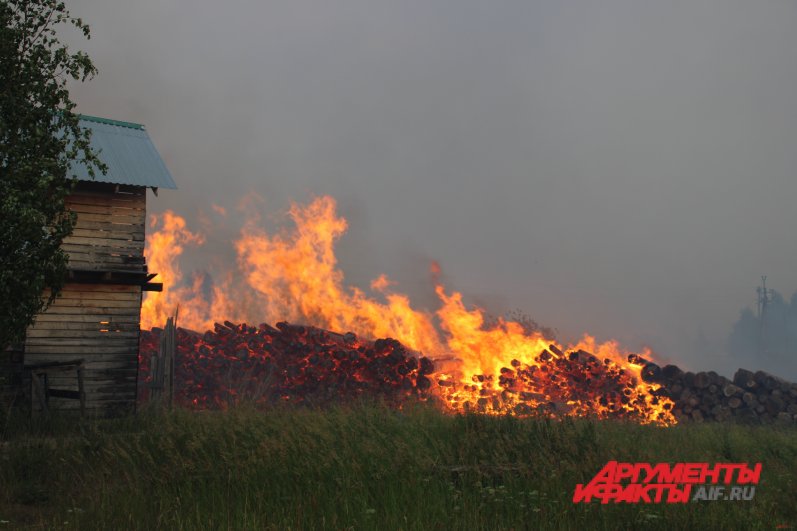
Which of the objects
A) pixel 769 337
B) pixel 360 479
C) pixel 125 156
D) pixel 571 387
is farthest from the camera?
pixel 769 337

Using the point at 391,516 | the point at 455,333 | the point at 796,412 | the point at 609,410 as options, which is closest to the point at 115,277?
the point at 455,333

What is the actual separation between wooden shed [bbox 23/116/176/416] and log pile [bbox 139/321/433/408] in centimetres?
401

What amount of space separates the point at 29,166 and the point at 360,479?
629cm

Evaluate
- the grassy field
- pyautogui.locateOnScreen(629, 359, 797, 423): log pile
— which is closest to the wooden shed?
the grassy field

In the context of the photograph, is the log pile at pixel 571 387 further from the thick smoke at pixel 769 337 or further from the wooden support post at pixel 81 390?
the thick smoke at pixel 769 337

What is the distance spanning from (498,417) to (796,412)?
13.5 m

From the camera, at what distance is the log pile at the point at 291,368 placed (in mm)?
19344

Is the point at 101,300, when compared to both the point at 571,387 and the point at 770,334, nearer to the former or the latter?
the point at 571,387

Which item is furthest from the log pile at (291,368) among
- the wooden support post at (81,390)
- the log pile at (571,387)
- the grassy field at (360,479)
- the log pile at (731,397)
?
the grassy field at (360,479)

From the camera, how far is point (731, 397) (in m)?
19.3

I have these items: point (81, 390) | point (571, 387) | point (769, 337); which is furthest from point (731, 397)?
point (769, 337)

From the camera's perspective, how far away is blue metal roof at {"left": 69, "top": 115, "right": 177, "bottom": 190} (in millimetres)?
15906

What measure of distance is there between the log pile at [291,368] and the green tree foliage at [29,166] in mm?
10417

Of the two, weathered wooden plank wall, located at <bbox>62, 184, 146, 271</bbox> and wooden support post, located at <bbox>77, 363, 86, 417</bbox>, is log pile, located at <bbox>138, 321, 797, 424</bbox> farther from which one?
weathered wooden plank wall, located at <bbox>62, 184, 146, 271</bbox>
